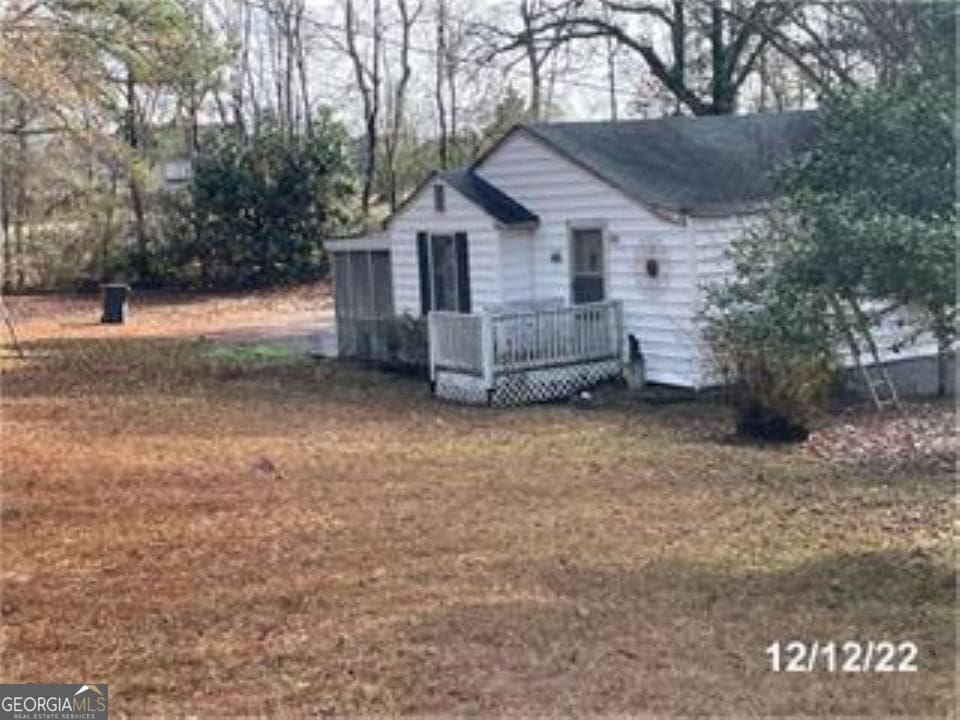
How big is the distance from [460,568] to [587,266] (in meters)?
10.3

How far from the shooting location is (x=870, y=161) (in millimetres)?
9094

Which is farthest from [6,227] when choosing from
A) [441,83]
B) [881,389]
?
[881,389]

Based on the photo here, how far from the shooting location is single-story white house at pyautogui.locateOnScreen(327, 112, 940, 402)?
54.0 feet

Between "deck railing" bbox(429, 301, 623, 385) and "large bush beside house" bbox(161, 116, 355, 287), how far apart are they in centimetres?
1806

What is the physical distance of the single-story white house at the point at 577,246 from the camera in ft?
54.0

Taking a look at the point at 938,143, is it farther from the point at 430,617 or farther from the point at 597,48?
the point at 597,48

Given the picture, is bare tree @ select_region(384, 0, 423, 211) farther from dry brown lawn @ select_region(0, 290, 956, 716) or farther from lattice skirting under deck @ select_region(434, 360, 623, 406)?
dry brown lawn @ select_region(0, 290, 956, 716)

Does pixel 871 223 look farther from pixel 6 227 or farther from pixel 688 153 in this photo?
pixel 6 227

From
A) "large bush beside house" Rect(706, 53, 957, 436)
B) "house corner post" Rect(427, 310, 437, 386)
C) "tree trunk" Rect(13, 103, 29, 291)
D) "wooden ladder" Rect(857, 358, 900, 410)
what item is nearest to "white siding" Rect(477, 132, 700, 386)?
"house corner post" Rect(427, 310, 437, 386)

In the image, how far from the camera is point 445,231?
1897cm

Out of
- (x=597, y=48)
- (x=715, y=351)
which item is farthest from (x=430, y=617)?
(x=597, y=48)

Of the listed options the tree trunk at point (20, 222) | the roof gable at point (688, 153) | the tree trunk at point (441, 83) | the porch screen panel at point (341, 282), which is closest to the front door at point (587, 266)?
the roof gable at point (688, 153)

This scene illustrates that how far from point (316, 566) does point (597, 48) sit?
26031 mm
